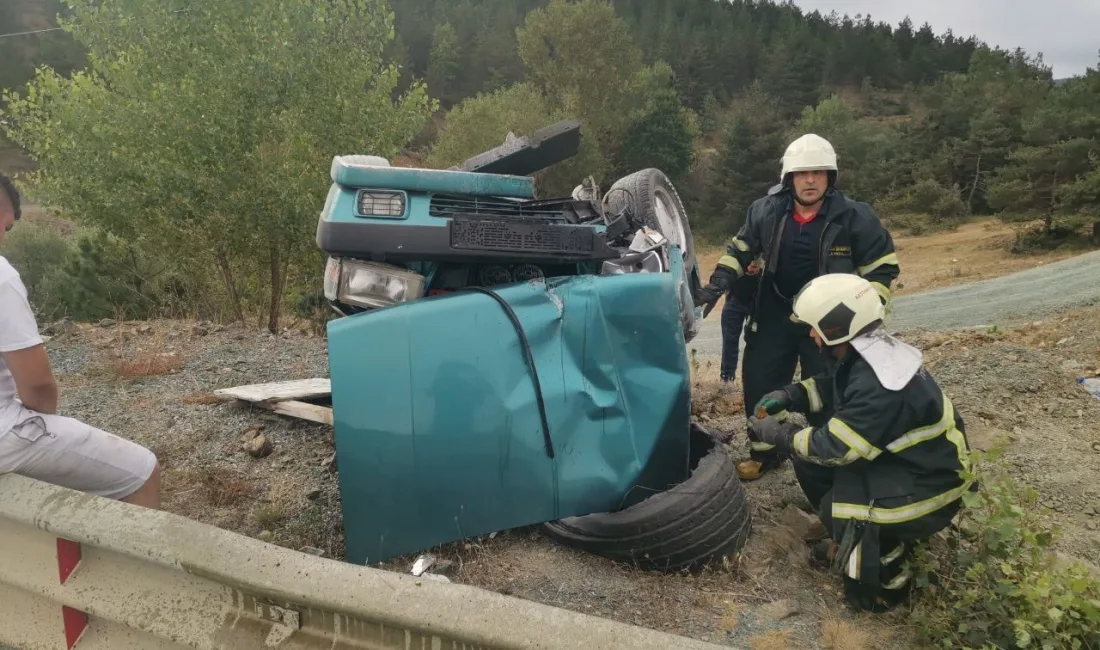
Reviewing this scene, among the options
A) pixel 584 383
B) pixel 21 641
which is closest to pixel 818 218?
pixel 584 383

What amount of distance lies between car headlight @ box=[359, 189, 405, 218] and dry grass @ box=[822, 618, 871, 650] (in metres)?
2.19

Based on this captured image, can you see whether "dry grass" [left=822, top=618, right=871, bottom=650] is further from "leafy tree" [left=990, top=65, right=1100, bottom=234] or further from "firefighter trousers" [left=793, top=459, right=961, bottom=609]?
"leafy tree" [left=990, top=65, right=1100, bottom=234]

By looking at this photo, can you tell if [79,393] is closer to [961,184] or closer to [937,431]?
[937,431]

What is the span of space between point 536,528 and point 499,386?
2.36ft

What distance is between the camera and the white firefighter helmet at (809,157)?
368 centimetres

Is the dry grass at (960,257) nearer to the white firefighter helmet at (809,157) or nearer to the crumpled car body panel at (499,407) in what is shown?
the white firefighter helmet at (809,157)

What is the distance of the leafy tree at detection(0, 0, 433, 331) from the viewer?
871 centimetres

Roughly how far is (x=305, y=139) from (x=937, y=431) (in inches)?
335

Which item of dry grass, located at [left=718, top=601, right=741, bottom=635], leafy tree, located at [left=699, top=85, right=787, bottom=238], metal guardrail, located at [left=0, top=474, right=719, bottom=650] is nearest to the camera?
metal guardrail, located at [left=0, top=474, right=719, bottom=650]

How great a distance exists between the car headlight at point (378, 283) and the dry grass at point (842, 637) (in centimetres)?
197

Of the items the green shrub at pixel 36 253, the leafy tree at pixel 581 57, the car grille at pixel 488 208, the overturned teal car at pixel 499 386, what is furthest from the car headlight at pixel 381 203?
the leafy tree at pixel 581 57

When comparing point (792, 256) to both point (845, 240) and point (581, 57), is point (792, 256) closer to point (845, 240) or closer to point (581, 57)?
point (845, 240)

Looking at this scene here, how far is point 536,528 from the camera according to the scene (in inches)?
122

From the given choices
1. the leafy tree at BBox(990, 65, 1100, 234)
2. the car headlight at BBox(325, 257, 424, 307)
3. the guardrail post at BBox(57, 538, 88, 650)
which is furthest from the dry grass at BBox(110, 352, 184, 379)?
the leafy tree at BBox(990, 65, 1100, 234)
